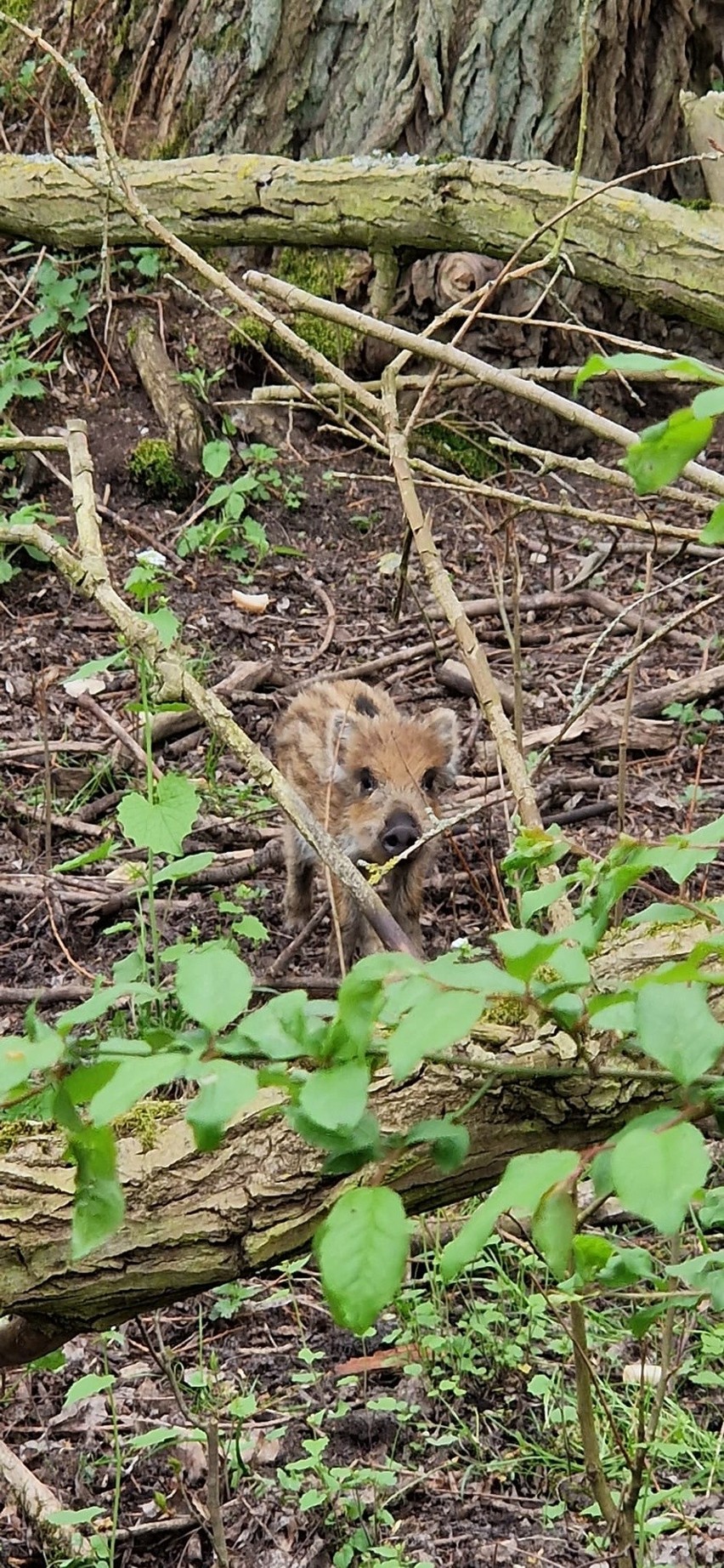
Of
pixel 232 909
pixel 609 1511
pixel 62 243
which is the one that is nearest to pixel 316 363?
pixel 232 909

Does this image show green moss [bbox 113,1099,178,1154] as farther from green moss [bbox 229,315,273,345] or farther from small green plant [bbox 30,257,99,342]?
small green plant [bbox 30,257,99,342]

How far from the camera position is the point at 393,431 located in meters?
4.32

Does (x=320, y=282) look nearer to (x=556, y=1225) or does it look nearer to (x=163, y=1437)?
(x=163, y=1437)

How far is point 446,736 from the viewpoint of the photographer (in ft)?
20.5

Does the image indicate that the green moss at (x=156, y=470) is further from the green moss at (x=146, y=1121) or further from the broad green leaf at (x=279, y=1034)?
the broad green leaf at (x=279, y=1034)

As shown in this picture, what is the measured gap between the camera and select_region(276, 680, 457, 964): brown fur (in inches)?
240

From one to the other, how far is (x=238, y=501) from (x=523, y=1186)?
7.01 metres

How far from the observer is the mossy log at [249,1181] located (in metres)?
2.26

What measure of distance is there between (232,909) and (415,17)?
5190 millimetres

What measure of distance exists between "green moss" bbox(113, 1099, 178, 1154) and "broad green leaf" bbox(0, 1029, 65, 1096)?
0.82m

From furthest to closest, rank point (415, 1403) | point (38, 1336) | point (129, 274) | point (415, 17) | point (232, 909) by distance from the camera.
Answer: point (129, 274) < point (415, 17) < point (232, 909) < point (415, 1403) < point (38, 1336)

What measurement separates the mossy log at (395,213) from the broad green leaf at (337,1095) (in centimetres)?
483

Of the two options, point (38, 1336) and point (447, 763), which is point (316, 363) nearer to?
point (447, 763)

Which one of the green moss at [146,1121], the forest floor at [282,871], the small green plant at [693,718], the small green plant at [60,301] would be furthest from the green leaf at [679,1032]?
the small green plant at [60,301]
